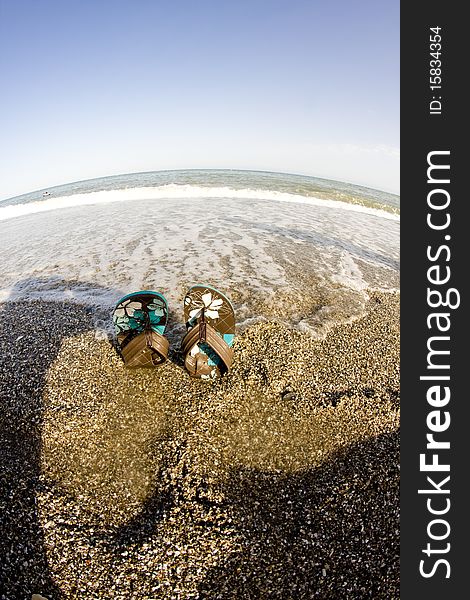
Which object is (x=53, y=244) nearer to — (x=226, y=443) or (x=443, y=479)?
(x=226, y=443)

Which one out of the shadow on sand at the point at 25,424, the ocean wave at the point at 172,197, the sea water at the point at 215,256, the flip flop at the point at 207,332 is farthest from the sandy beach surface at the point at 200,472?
the ocean wave at the point at 172,197

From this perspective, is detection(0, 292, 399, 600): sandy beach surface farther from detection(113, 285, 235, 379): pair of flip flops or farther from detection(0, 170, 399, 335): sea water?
detection(0, 170, 399, 335): sea water

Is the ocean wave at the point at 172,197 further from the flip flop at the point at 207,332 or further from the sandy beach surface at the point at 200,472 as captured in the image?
the flip flop at the point at 207,332

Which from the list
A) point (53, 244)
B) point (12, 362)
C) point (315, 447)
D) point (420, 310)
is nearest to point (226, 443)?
point (315, 447)

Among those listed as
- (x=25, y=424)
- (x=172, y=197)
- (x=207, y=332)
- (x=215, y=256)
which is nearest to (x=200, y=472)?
(x=207, y=332)

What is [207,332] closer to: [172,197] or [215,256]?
[215,256]

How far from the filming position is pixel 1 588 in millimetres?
3211

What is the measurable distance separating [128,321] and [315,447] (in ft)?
10.9

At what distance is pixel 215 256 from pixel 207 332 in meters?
6.00

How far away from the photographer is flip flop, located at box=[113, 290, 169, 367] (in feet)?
18.4

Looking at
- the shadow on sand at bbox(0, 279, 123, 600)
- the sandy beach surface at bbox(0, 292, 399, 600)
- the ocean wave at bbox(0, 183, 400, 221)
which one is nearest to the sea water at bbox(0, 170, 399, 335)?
the shadow on sand at bbox(0, 279, 123, 600)

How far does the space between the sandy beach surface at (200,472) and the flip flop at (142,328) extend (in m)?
0.34

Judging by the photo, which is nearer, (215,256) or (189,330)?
(189,330)

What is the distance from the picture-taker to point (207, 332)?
17.6 feet
